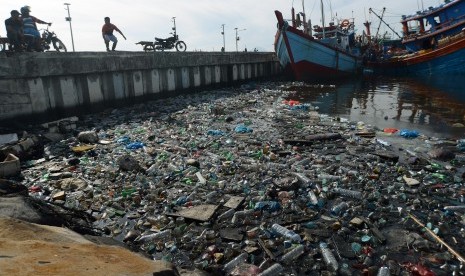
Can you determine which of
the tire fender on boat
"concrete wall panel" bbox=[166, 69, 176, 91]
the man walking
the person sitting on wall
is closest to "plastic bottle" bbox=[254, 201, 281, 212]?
the person sitting on wall

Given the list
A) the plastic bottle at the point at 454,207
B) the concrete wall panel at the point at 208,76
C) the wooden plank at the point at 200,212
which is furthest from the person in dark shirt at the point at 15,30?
the plastic bottle at the point at 454,207

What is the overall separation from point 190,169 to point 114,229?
2.07 metres

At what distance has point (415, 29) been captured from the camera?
94.0ft

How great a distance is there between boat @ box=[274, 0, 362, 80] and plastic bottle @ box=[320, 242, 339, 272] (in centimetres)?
1923

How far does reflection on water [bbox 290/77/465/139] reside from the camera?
9.24 m

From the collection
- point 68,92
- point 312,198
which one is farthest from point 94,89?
point 312,198

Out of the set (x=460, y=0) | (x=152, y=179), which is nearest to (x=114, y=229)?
(x=152, y=179)

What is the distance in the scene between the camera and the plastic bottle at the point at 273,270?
3006mm

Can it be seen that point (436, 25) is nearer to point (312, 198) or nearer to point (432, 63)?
point (432, 63)

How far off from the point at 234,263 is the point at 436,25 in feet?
94.9

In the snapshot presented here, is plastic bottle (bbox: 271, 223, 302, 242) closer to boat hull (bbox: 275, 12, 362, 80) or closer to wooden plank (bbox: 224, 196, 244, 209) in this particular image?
wooden plank (bbox: 224, 196, 244, 209)

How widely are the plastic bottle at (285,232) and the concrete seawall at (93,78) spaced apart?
8.72 m

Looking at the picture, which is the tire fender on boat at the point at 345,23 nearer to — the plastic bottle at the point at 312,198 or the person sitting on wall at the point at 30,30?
the person sitting on wall at the point at 30,30

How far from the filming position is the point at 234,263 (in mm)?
3172
